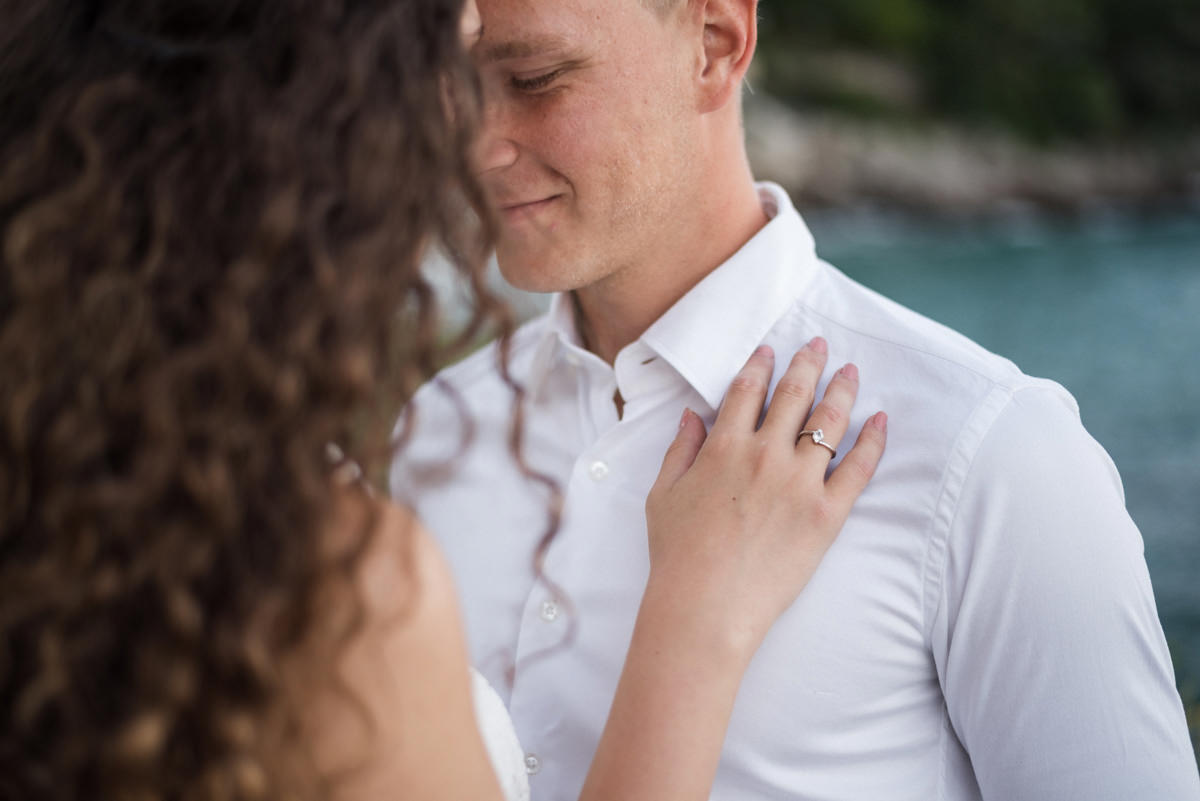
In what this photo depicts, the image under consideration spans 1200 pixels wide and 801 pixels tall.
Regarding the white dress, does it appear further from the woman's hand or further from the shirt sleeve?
the shirt sleeve

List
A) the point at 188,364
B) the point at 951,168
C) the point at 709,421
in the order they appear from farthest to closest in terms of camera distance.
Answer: the point at 951,168
the point at 709,421
the point at 188,364

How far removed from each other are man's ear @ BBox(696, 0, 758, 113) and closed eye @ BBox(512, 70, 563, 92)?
0.28 meters

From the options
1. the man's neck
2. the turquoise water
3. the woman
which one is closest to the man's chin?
the man's neck

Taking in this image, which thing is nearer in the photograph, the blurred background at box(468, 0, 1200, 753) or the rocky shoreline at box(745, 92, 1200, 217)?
the blurred background at box(468, 0, 1200, 753)

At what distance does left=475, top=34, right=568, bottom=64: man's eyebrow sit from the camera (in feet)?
5.79

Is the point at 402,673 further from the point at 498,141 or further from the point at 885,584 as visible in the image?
the point at 498,141

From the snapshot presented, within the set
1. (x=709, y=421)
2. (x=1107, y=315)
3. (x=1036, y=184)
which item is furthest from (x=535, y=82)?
(x=1036, y=184)

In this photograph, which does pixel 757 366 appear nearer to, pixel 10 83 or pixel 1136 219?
pixel 10 83

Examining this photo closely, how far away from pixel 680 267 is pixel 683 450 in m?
0.41

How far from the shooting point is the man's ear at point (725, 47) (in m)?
1.92

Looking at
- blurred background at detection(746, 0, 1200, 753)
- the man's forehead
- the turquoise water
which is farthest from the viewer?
blurred background at detection(746, 0, 1200, 753)

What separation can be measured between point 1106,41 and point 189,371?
152 feet

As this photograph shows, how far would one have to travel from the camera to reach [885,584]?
5.30 feet

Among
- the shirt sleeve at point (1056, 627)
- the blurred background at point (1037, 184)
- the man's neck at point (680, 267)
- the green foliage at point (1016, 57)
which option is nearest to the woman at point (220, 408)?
the shirt sleeve at point (1056, 627)
